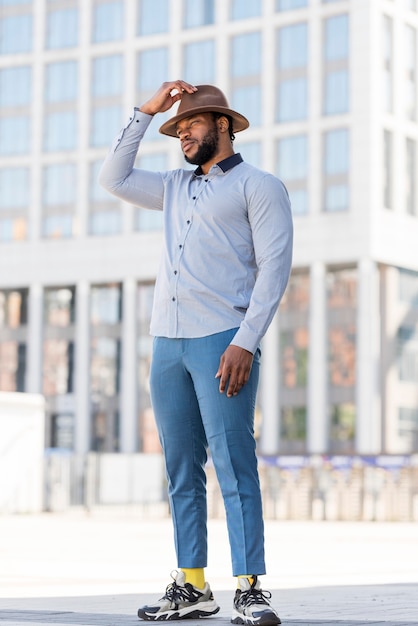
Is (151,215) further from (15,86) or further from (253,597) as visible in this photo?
(253,597)

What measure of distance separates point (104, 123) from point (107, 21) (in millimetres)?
5039

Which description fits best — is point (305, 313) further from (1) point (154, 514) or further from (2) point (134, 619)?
(2) point (134, 619)

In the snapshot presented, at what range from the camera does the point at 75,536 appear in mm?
20188

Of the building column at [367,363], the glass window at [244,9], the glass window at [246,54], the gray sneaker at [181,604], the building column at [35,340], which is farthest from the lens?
the building column at [35,340]

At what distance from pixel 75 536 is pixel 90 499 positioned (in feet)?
47.8

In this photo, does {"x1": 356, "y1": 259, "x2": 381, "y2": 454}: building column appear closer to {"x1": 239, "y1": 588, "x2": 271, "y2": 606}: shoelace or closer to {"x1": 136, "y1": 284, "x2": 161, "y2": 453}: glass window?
{"x1": 136, "y1": 284, "x2": 161, "y2": 453}: glass window

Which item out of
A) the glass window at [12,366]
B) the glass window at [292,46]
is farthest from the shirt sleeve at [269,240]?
the glass window at [12,366]

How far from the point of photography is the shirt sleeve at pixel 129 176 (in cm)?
623

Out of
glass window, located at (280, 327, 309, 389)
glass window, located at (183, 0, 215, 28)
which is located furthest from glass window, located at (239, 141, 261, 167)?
glass window, located at (280, 327, 309, 389)

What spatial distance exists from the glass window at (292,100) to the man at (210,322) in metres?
55.4

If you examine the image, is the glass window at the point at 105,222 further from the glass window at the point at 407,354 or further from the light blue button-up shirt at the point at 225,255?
the light blue button-up shirt at the point at 225,255

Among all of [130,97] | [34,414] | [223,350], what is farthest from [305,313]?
[223,350]

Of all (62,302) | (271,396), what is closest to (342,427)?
(271,396)

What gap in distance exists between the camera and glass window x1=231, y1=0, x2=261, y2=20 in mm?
63281
